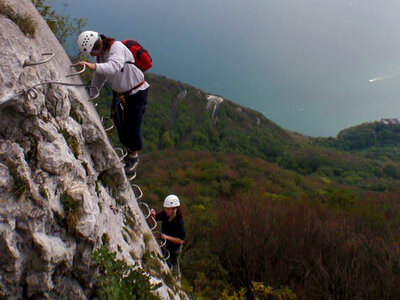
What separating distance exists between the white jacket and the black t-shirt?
8.59 ft

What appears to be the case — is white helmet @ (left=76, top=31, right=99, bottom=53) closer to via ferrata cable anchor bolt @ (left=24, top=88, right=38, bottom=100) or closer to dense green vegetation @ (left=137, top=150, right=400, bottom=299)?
via ferrata cable anchor bolt @ (left=24, top=88, right=38, bottom=100)

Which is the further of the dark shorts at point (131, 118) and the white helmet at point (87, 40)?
the dark shorts at point (131, 118)

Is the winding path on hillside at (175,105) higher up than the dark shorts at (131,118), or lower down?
lower down

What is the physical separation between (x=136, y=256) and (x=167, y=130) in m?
68.1

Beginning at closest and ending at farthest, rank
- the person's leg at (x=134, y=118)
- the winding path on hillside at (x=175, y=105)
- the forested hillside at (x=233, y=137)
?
the person's leg at (x=134, y=118) → the forested hillside at (x=233, y=137) → the winding path on hillside at (x=175, y=105)

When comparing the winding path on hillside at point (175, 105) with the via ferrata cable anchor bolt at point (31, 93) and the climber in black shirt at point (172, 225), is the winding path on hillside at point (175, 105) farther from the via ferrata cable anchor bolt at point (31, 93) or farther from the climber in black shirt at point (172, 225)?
the via ferrata cable anchor bolt at point (31, 93)

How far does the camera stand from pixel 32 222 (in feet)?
8.04

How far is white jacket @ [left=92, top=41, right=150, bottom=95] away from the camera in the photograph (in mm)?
3434

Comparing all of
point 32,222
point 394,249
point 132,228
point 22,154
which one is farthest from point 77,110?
point 394,249

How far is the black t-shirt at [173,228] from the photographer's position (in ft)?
18.2

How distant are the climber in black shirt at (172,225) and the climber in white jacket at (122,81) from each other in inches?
41.2

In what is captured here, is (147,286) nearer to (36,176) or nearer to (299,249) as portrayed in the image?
(36,176)

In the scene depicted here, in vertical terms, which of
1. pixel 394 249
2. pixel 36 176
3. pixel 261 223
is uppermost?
pixel 36 176

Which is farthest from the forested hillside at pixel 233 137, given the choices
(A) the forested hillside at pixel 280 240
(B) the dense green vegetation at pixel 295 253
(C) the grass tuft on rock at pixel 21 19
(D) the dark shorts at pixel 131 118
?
(C) the grass tuft on rock at pixel 21 19
